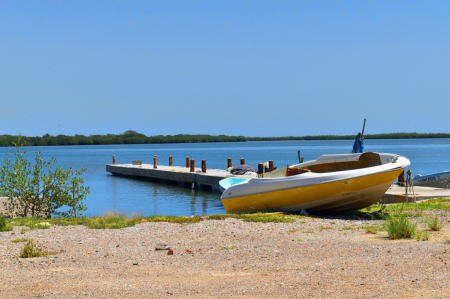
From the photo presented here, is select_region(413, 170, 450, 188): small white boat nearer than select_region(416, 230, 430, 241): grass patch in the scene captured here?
No

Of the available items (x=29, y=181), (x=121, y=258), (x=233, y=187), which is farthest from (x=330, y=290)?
(x=29, y=181)

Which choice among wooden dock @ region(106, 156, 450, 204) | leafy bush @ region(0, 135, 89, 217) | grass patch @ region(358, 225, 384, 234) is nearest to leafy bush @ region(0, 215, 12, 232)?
leafy bush @ region(0, 135, 89, 217)

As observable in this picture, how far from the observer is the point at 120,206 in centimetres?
2270

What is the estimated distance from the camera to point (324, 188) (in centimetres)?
1111

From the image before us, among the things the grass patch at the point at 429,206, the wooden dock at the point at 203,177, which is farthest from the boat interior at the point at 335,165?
the wooden dock at the point at 203,177

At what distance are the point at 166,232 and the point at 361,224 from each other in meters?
4.22

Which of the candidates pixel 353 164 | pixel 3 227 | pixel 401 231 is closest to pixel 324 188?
pixel 353 164

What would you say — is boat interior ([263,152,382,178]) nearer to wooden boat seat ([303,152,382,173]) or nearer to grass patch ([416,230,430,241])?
wooden boat seat ([303,152,382,173])

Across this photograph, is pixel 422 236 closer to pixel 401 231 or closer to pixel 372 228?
pixel 401 231

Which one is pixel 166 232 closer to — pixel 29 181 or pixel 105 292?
pixel 105 292

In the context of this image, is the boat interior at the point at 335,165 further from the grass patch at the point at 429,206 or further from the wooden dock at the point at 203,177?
the wooden dock at the point at 203,177

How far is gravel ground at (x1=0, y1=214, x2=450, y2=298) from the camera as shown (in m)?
4.88

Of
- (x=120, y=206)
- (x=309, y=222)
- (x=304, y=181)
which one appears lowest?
(x=120, y=206)

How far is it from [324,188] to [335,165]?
2.50 meters
